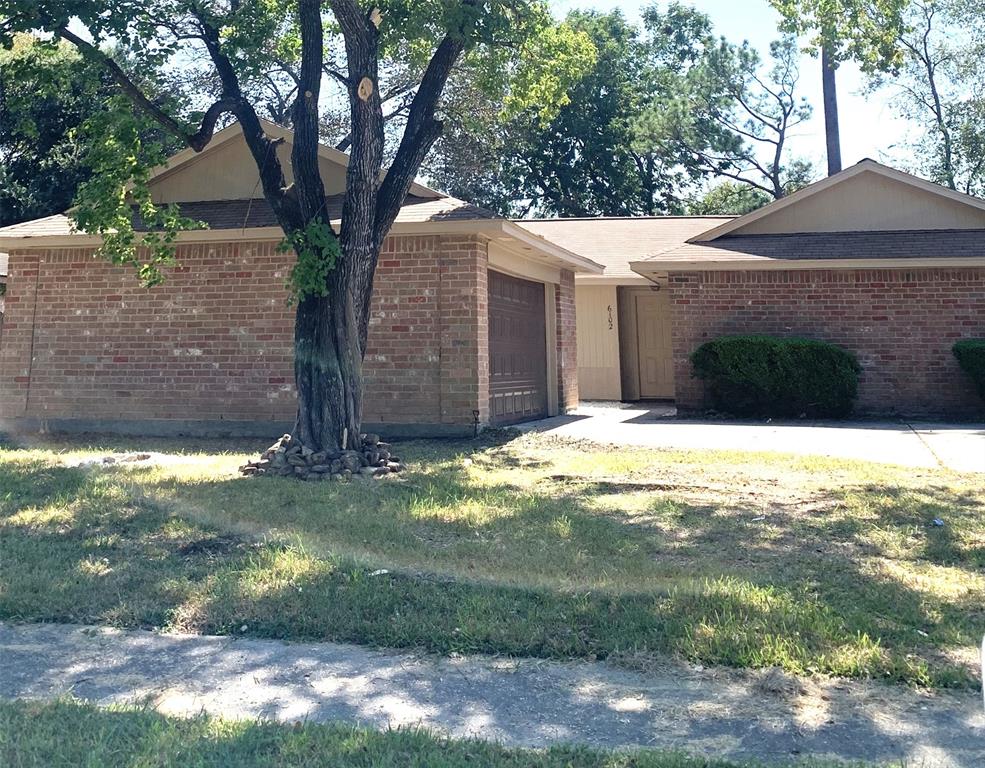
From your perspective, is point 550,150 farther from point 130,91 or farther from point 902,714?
point 902,714

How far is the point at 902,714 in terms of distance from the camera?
11.0ft

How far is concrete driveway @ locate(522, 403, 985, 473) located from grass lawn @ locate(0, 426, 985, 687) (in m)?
1.17

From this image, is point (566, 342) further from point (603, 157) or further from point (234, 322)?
point (603, 157)

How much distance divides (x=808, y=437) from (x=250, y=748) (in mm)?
9498

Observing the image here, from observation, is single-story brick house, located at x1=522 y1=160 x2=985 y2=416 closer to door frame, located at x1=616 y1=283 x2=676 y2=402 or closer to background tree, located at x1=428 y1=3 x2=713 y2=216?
door frame, located at x1=616 y1=283 x2=676 y2=402

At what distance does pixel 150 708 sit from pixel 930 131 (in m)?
33.7

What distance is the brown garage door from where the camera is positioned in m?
13.0

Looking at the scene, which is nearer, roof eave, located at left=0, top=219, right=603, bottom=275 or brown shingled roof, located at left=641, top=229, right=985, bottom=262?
roof eave, located at left=0, top=219, right=603, bottom=275

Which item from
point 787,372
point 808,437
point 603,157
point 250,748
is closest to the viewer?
point 250,748

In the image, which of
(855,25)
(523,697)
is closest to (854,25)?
(855,25)

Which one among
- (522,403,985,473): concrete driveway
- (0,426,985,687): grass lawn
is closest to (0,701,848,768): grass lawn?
(0,426,985,687): grass lawn

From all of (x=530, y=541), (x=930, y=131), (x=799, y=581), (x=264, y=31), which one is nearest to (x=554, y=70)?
(x=264, y=31)

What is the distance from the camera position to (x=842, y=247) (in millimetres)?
14531

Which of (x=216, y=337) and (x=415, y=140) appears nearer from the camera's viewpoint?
(x=415, y=140)
